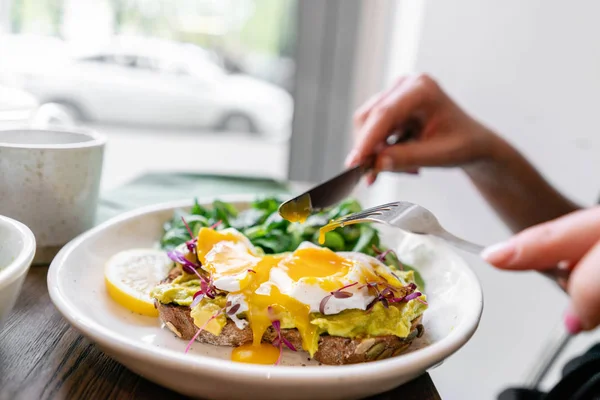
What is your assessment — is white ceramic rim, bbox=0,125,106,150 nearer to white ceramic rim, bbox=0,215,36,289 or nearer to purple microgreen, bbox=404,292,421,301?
white ceramic rim, bbox=0,215,36,289

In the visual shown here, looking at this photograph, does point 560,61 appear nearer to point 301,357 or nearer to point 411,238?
point 411,238

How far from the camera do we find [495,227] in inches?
80.5

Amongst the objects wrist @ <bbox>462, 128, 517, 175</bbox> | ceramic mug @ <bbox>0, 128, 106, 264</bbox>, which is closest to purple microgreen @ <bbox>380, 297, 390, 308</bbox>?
ceramic mug @ <bbox>0, 128, 106, 264</bbox>

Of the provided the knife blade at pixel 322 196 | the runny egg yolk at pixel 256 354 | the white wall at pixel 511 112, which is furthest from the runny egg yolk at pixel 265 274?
the white wall at pixel 511 112

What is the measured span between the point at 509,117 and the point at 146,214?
57.2 inches

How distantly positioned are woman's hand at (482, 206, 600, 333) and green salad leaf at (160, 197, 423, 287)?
0.38m

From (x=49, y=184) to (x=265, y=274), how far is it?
1.40 ft

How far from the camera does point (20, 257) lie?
0.61m

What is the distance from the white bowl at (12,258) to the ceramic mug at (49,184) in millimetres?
202

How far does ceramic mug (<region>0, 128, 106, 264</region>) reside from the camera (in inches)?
34.9

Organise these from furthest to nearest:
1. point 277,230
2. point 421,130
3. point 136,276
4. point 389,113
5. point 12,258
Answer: point 421,130 < point 389,113 < point 277,230 < point 136,276 < point 12,258

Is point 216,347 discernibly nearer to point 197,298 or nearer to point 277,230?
point 197,298

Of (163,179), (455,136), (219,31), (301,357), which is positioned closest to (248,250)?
(301,357)

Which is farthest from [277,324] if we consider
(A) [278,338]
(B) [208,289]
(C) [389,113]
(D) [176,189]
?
(D) [176,189]
